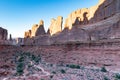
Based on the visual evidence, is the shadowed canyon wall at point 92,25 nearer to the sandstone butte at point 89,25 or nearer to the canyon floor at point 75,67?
the sandstone butte at point 89,25

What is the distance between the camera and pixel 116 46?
84.3ft

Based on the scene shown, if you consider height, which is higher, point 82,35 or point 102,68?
point 82,35

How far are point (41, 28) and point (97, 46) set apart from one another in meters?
74.1

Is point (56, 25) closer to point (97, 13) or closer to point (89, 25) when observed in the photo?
point (97, 13)

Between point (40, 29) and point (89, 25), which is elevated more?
point (40, 29)

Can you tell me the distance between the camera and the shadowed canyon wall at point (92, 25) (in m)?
36.1

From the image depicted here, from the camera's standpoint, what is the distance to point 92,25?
50.0m

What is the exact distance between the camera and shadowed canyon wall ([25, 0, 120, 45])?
36.1m

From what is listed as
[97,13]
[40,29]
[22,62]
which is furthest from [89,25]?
[40,29]

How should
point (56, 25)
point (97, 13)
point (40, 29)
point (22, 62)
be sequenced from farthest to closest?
point (40, 29)
point (56, 25)
point (97, 13)
point (22, 62)

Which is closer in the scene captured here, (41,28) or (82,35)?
(82,35)

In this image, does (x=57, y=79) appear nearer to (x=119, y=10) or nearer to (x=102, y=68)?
(x=102, y=68)

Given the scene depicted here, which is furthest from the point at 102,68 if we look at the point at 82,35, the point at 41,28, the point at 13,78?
the point at 41,28

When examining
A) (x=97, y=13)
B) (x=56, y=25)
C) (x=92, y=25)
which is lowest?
(x=92, y=25)
